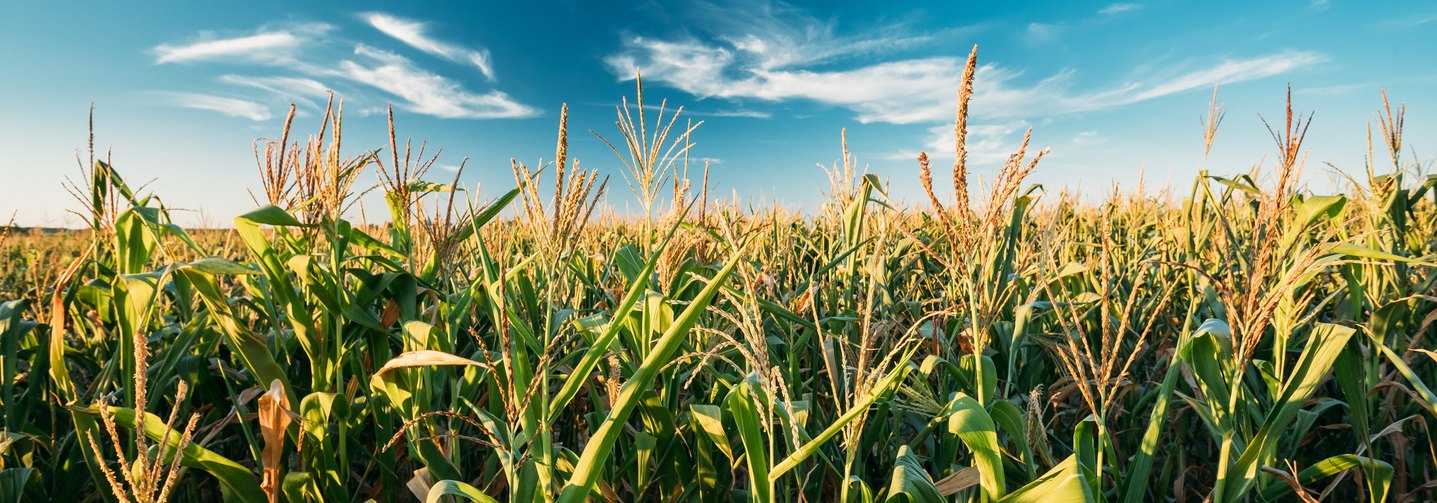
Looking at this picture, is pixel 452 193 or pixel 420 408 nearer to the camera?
pixel 452 193

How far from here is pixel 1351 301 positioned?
1.94 m

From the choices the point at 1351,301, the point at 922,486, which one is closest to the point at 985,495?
the point at 922,486

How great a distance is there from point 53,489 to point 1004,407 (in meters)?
2.04

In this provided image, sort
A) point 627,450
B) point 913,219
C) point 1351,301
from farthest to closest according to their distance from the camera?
point 913,219 < point 1351,301 < point 627,450

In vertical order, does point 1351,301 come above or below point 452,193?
below

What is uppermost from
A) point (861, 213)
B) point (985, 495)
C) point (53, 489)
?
point (861, 213)

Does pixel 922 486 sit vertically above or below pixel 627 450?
above

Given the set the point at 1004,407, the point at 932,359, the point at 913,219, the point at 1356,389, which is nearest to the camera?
the point at 1004,407

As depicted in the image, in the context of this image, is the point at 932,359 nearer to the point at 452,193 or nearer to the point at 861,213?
the point at 861,213

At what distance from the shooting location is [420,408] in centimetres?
138

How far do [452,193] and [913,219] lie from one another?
6149 mm

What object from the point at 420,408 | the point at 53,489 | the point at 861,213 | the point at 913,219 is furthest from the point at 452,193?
the point at 913,219

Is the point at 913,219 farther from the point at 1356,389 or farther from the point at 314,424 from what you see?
the point at 314,424

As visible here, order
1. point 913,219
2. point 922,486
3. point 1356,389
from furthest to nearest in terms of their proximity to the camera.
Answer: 1. point 913,219
2. point 1356,389
3. point 922,486
